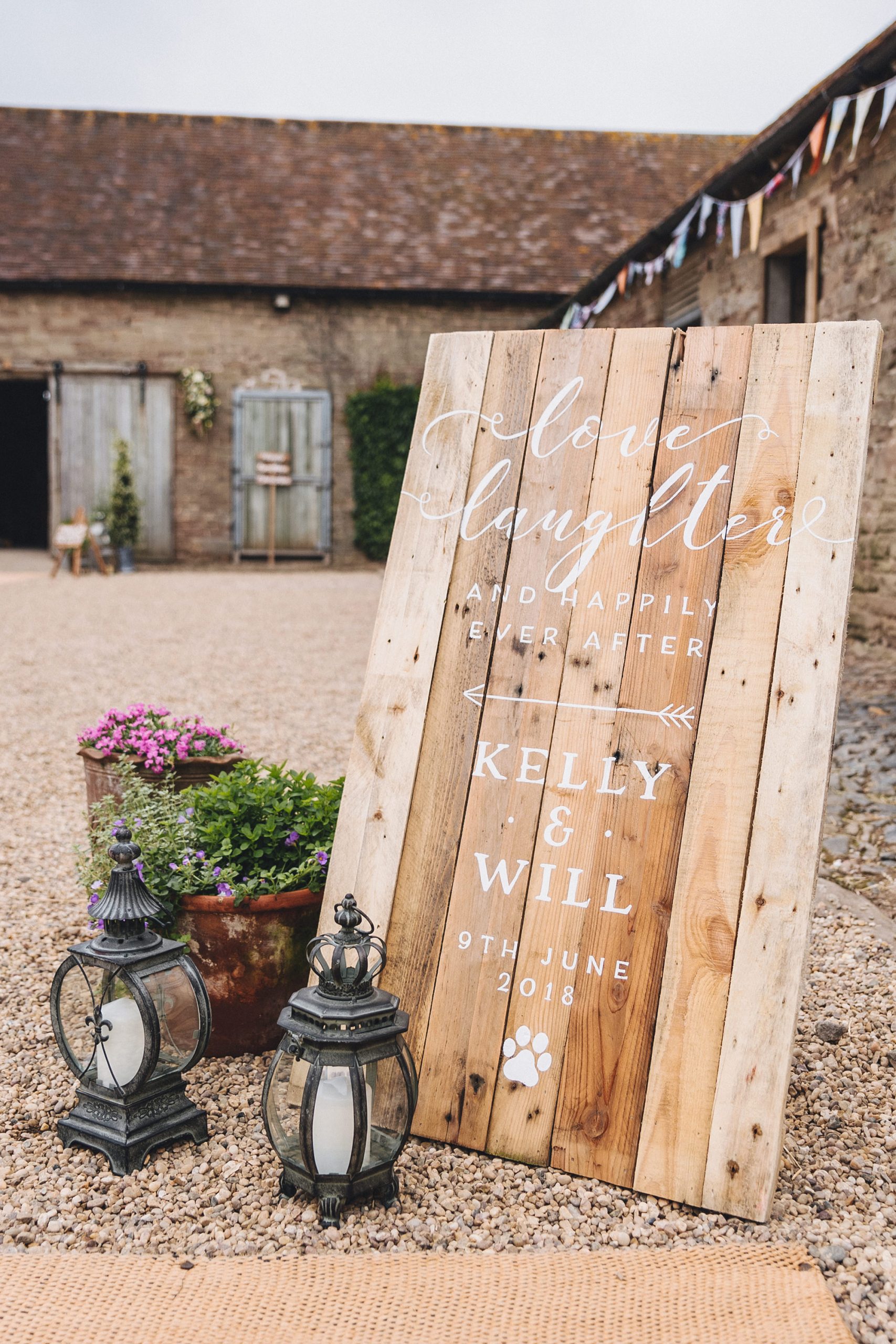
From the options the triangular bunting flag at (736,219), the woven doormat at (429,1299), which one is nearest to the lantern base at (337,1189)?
the woven doormat at (429,1299)

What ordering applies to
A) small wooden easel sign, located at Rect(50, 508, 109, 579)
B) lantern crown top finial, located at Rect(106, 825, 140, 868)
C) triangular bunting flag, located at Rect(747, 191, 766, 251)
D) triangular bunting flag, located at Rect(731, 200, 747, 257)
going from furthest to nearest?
small wooden easel sign, located at Rect(50, 508, 109, 579) < triangular bunting flag, located at Rect(731, 200, 747, 257) < triangular bunting flag, located at Rect(747, 191, 766, 251) < lantern crown top finial, located at Rect(106, 825, 140, 868)

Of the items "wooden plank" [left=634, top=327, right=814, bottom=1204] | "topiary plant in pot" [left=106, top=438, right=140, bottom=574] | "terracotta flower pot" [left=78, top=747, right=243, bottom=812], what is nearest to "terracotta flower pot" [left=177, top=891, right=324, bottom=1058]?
"terracotta flower pot" [left=78, top=747, right=243, bottom=812]

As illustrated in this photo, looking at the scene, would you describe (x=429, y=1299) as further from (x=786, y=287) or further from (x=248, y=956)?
(x=786, y=287)

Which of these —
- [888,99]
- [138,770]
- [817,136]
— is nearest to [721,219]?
[817,136]

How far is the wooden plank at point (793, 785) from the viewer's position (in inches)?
80.0

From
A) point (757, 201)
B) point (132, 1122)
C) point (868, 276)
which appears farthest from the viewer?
point (757, 201)

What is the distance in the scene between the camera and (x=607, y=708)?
2301mm

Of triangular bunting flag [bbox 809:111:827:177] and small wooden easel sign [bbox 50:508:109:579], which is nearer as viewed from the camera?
triangular bunting flag [bbox 809:111:827:177]

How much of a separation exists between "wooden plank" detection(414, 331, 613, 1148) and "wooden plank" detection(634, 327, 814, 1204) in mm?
328

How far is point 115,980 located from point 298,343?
565 inches

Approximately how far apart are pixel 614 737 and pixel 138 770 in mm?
1584

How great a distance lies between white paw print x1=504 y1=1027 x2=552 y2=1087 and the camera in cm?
221

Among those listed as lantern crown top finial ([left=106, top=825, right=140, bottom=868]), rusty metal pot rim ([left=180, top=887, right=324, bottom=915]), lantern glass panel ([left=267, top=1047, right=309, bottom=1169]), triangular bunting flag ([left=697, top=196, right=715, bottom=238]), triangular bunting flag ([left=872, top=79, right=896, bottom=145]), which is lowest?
lantern glass panel ([left=267, top=1047, right=309, bottom=1169])

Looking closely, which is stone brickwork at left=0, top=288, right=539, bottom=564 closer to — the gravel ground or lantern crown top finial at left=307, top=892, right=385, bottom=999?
the gravel ground
